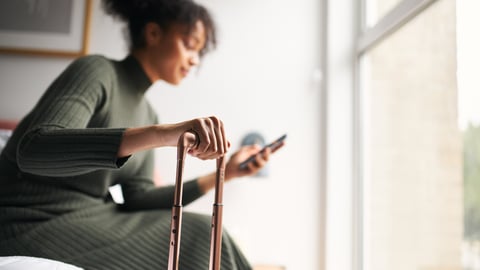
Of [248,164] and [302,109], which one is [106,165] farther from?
[302,109]

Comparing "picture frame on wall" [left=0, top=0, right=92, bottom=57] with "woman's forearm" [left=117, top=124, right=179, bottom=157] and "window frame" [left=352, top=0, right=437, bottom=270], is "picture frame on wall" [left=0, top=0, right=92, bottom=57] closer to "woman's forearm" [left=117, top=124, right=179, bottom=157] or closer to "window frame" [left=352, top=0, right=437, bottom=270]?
"window frame" [left=352, top=0, right=437, bottom=270]

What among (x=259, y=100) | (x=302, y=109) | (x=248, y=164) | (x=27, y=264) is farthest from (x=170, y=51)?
(x=27, y=264)

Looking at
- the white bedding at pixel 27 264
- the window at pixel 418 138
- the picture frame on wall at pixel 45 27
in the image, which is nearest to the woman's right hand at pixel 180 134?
the white bedding at pixel 27 264

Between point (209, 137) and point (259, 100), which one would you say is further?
point (259, 100)

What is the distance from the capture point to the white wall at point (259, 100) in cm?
172

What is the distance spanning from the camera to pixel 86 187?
107 centimetres

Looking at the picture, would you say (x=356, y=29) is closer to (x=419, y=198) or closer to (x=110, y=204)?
(x=419, y=198)

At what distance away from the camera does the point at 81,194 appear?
3.45 ft

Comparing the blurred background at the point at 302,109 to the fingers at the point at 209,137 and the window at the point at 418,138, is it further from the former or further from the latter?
the fingers at the point at 209,137

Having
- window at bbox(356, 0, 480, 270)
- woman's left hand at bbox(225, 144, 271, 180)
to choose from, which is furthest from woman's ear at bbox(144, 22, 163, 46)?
window at bbox(356, 0, 480, 270)

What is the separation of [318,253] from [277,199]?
9.4 inches

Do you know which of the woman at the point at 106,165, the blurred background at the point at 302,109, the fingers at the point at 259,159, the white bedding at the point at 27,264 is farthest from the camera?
the blurred background at the point at 302,109

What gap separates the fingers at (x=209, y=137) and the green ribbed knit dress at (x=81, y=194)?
→ 5.3 inches

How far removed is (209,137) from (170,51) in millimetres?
635
